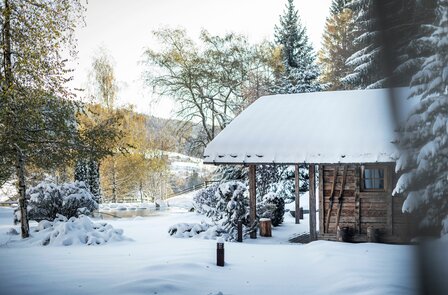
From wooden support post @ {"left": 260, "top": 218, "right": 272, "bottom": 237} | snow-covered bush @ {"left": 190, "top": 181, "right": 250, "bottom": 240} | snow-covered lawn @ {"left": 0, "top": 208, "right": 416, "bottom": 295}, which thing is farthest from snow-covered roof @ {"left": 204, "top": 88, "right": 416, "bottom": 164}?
wooden support post @ {"left": 260, "top": 218, "right": 272, "bottom": 237}

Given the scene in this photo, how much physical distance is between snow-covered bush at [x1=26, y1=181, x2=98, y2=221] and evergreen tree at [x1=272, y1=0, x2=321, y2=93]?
57.0ft

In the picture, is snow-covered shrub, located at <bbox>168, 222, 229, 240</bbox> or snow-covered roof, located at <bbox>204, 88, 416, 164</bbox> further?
snow-covered shrub, located at <bbox>168, 222, 229, 240</bbox>

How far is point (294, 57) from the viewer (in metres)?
31.9

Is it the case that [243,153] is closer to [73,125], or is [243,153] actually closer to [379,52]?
[73,125]

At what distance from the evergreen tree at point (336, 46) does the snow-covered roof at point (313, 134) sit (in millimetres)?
16872

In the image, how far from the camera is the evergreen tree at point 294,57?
2917cm

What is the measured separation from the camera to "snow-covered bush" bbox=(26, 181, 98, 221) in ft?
51.2

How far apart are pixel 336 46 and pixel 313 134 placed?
26.7 metres

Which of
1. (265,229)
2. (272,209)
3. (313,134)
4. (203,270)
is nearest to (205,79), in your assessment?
(272,209)

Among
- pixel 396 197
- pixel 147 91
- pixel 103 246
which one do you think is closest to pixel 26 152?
pixel 103 246

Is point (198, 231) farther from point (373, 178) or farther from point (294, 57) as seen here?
point (294, 57)

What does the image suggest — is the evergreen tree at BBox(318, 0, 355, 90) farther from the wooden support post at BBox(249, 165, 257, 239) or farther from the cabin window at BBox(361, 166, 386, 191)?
the wooden support post at BBox(249, 165, 257, 239)

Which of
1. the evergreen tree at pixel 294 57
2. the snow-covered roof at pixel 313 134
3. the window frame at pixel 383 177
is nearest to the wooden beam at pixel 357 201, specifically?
the window frame at pixel 383 177

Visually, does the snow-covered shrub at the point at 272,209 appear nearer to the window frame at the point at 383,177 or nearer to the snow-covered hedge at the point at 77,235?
the window frame at the point at 383,177
